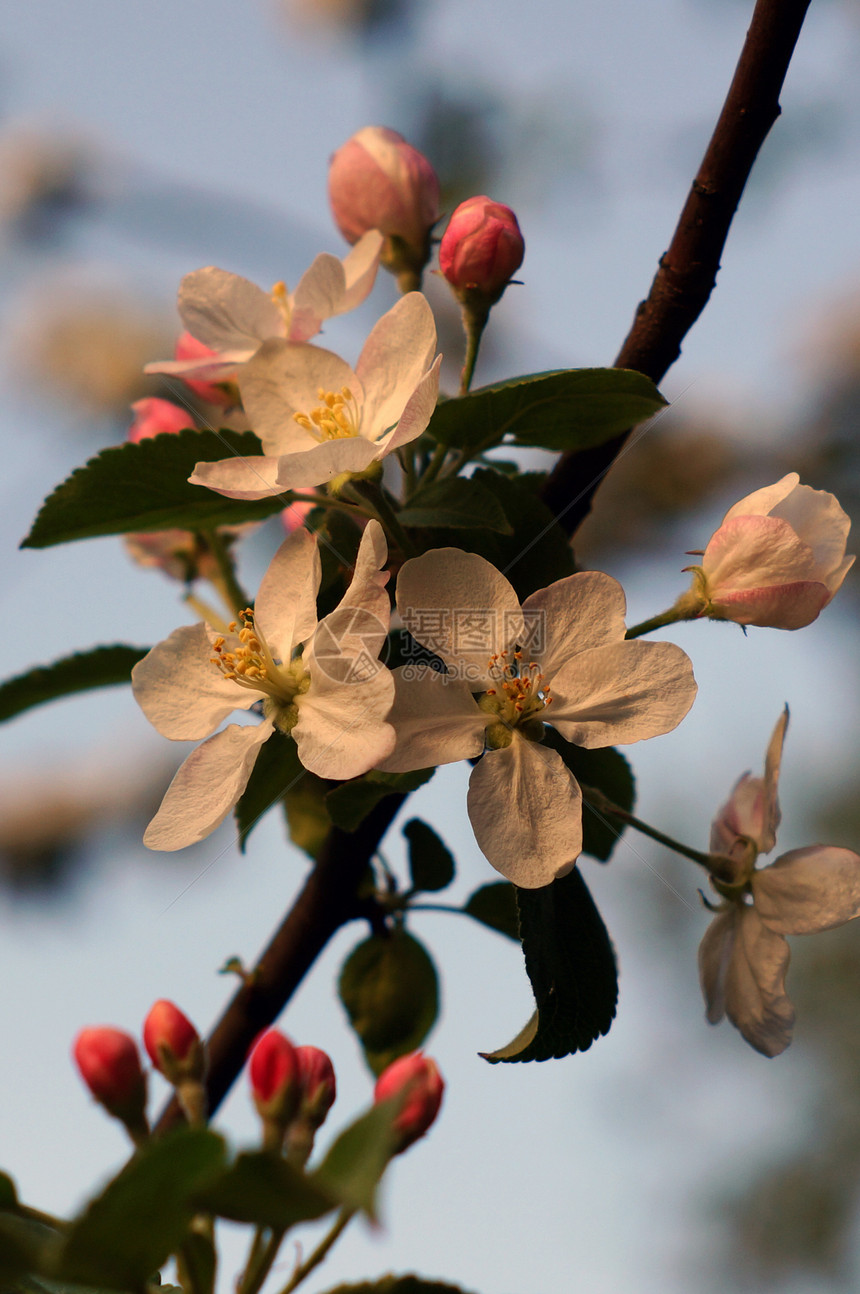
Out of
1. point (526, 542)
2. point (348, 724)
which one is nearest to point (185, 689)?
point (348, 724)

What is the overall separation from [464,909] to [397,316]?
0.59m

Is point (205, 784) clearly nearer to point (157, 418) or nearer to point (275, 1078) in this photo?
point (275, 1078)

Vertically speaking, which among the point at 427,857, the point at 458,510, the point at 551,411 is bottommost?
the point at 427,857

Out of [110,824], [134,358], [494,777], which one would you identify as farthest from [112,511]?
[110,824]

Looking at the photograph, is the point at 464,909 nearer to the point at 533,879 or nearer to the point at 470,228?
the point at 533,879

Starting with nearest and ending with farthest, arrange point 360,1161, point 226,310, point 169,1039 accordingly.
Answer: point 360,1161
point 169,1039
point 226,310

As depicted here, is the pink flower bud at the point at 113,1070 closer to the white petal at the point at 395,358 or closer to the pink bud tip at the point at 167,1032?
the pink bud tip at the point at 167,1032

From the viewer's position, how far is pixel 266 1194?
419mm

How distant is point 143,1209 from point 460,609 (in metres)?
0.40

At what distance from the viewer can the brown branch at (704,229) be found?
77 cm

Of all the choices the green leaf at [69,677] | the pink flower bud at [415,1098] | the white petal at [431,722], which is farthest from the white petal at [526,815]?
the green leaf at [69,677]

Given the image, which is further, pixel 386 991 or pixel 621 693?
pixel 386 991

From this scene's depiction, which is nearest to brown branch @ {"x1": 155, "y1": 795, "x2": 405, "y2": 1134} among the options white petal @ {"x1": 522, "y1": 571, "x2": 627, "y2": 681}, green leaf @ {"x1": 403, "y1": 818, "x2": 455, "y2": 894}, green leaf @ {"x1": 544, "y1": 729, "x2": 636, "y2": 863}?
green leaf @ {"x1": 403, "y1": 818, "x2": 455, "y2": 894}

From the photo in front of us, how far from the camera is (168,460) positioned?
82cm
